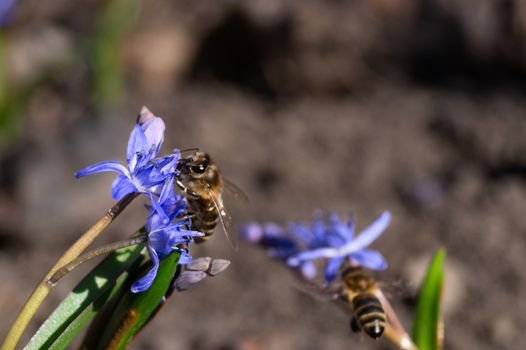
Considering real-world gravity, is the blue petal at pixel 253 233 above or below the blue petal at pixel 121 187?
below

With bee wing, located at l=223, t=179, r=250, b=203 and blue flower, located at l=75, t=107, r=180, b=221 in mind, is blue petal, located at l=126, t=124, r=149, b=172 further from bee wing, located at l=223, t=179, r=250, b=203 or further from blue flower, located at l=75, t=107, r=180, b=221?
bee wing, located at l=223, t=179, r=250, b=203

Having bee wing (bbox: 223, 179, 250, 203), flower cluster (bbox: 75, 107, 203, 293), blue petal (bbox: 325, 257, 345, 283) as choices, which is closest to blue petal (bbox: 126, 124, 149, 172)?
flower cluster (bbox: 75, 107, 203, 293)

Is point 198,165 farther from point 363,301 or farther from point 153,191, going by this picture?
point 363,301

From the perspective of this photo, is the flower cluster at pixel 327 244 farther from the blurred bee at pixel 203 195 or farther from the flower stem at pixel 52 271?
the flower stem at pixel 52 271

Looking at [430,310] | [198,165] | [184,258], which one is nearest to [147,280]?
[184,258]

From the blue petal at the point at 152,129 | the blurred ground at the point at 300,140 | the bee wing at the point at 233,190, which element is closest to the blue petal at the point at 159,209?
the blue petal at the point at 152,129

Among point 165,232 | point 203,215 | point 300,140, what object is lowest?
point 300,140

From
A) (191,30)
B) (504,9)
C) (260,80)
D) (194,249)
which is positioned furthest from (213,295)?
(504,9)
